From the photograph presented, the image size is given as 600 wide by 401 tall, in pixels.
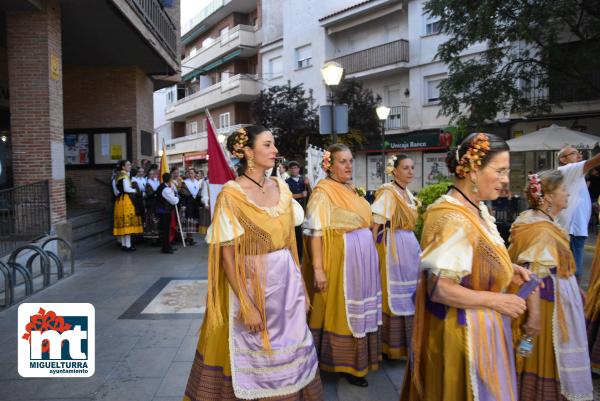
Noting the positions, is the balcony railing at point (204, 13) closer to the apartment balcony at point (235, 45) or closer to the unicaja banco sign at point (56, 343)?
the apartment balcony at point (235, 45)

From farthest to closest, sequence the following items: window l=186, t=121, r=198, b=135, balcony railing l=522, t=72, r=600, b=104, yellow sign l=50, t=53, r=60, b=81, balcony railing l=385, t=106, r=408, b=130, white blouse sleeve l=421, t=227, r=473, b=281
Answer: window l=186, t=121, r=198, b=135 < balcony railing l=385, t=106, r=408, b=130 < balcony railing l=522, t=72, r=600, b=104 < yellow sign l=50, t=53, r=60, b=81 < white blouse sleeve l=421, t=227, r=473, b=281

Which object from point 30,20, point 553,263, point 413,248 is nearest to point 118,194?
point 30,20

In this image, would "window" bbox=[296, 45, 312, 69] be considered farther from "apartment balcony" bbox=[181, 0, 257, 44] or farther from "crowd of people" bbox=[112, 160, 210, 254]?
"crowd of people" bbox=[112, 160, 210, 254]

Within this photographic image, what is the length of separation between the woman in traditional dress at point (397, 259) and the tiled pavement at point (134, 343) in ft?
0.93

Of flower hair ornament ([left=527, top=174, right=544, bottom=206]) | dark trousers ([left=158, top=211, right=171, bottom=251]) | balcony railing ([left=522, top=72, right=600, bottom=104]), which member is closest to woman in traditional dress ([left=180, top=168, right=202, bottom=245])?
dark trousers ([left=158, top=211, right=171, bottom=251])

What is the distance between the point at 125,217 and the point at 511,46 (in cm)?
1155

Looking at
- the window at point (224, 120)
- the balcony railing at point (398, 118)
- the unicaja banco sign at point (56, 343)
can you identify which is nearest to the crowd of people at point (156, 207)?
the unicaja banco sign at point (56, 343)

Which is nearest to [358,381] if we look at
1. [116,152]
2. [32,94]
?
[32,94]

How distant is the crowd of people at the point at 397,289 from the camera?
230cm

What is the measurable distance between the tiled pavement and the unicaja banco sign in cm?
11

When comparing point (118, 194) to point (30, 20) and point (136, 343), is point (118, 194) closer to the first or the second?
point (30, 20)

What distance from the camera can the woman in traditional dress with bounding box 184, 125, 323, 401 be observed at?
287cm

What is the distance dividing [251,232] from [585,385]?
8.48ft

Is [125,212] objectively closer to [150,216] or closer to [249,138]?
[150,216]
